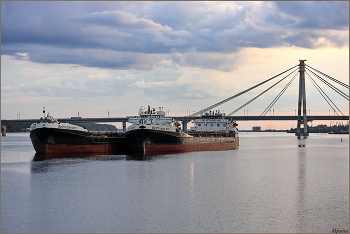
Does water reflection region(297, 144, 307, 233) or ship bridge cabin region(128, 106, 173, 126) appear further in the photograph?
ship bridge cabin region(128, 106, 173, 126)

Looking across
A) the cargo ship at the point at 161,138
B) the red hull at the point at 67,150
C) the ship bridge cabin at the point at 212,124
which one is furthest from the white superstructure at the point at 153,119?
the ship bridge cabin at the point at 212,124

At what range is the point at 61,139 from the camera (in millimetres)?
47938

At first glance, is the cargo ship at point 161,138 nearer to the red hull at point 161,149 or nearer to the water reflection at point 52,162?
the red hull at point 161,149

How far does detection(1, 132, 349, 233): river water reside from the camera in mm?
19766

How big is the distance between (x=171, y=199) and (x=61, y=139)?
25.9 metres

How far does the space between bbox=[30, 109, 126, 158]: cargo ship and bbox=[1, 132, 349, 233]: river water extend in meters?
8.67

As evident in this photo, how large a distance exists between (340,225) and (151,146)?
110 ft

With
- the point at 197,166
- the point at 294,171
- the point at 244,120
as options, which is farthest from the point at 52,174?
the point at 244,120

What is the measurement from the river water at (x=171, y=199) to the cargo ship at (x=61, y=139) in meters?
8.67

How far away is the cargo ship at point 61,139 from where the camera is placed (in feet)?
155

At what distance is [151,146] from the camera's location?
51.9 meters

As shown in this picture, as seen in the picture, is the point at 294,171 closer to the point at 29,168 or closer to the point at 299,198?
the point at 299,198

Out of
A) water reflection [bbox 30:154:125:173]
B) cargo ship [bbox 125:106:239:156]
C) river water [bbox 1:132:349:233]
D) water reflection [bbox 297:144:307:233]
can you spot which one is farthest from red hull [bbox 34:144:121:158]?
water reflection [bbox 297:144:307:233]

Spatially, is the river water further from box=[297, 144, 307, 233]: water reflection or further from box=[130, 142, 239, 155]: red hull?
box=[130, 142, 239, 155]: red hull
